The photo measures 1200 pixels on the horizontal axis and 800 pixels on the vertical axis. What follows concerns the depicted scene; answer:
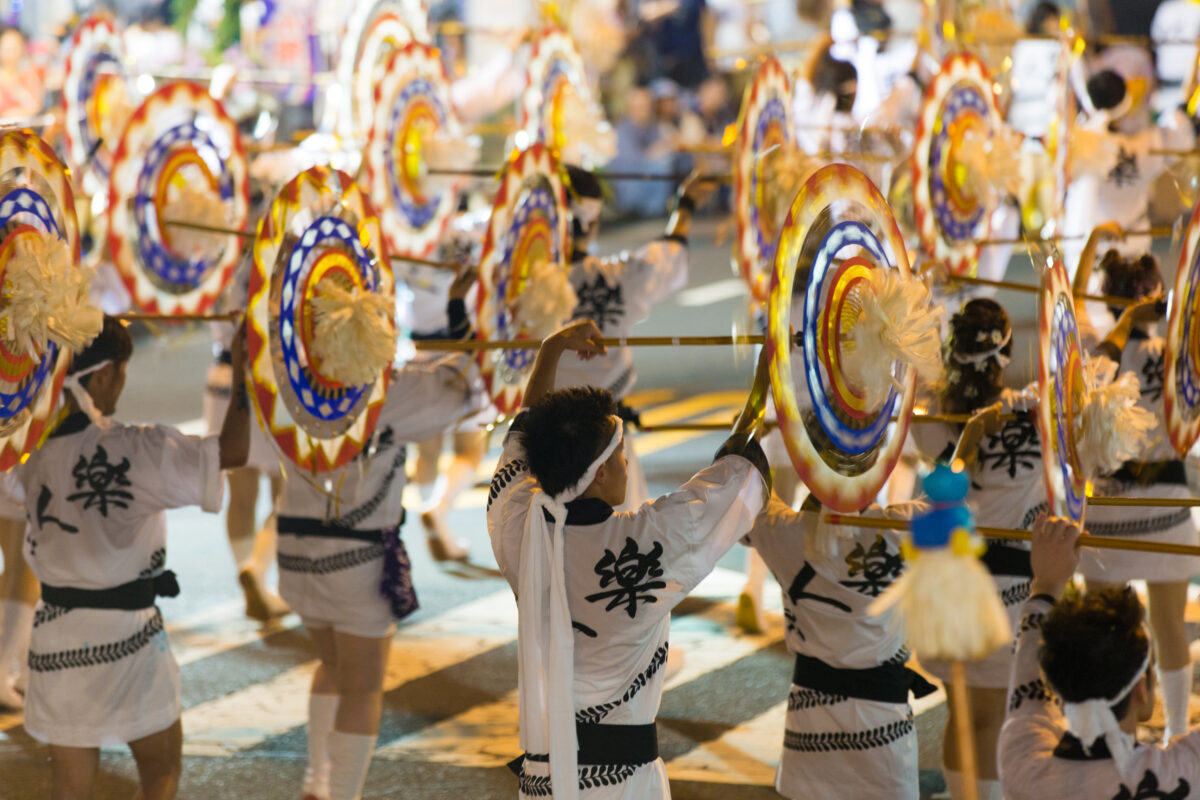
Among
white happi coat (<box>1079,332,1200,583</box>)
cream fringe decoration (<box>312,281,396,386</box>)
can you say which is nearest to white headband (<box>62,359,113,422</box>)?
cream fringe decoration (<box>312,281,396,386</box>)

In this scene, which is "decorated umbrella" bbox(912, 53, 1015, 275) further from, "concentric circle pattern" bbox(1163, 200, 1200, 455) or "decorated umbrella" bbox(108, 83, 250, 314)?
"decorated umbrella" bbox(108, 83, 250, 314)

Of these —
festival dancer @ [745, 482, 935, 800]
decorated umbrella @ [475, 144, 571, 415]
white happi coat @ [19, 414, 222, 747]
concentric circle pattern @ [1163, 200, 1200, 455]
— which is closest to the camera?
festival dancer @ [745, 482, 935, 800]

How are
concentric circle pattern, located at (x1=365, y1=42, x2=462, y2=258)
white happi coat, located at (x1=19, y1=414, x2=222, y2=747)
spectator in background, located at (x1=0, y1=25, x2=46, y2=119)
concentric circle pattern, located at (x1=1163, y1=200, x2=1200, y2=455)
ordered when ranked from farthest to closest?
spectator in background, located at (x1=0, y1=25, x2=46, y2=119) → concentric circle pattern, located at (x1=365, y1=42, x2=462, y2=258) → white happi coat, located at (x1=19, y1=414, x2=222, y2=747) → concentric circle pattern, located at (x1=1163, y1=200, x2=1200, y2=455)

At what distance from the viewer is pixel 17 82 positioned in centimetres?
1090

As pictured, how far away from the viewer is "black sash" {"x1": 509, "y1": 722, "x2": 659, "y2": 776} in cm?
309

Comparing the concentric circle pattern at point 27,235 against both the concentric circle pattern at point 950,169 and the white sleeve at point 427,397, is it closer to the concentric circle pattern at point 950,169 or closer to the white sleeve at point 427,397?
the white sleeve at point 427,397

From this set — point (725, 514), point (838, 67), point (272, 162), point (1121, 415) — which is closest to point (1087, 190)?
point (838, 67)

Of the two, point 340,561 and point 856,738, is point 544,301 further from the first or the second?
point 856,738

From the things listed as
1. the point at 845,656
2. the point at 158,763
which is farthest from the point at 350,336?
the point at 845,656

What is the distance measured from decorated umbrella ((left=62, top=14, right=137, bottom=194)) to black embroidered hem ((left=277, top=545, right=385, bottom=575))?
13.2 feet

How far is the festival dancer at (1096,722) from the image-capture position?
102 inches

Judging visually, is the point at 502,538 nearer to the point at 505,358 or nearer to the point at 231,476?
the point at 505,358

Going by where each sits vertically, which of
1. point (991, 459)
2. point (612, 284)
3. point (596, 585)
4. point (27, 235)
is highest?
point (27, 235)

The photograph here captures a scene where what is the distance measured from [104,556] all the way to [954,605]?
259cm
